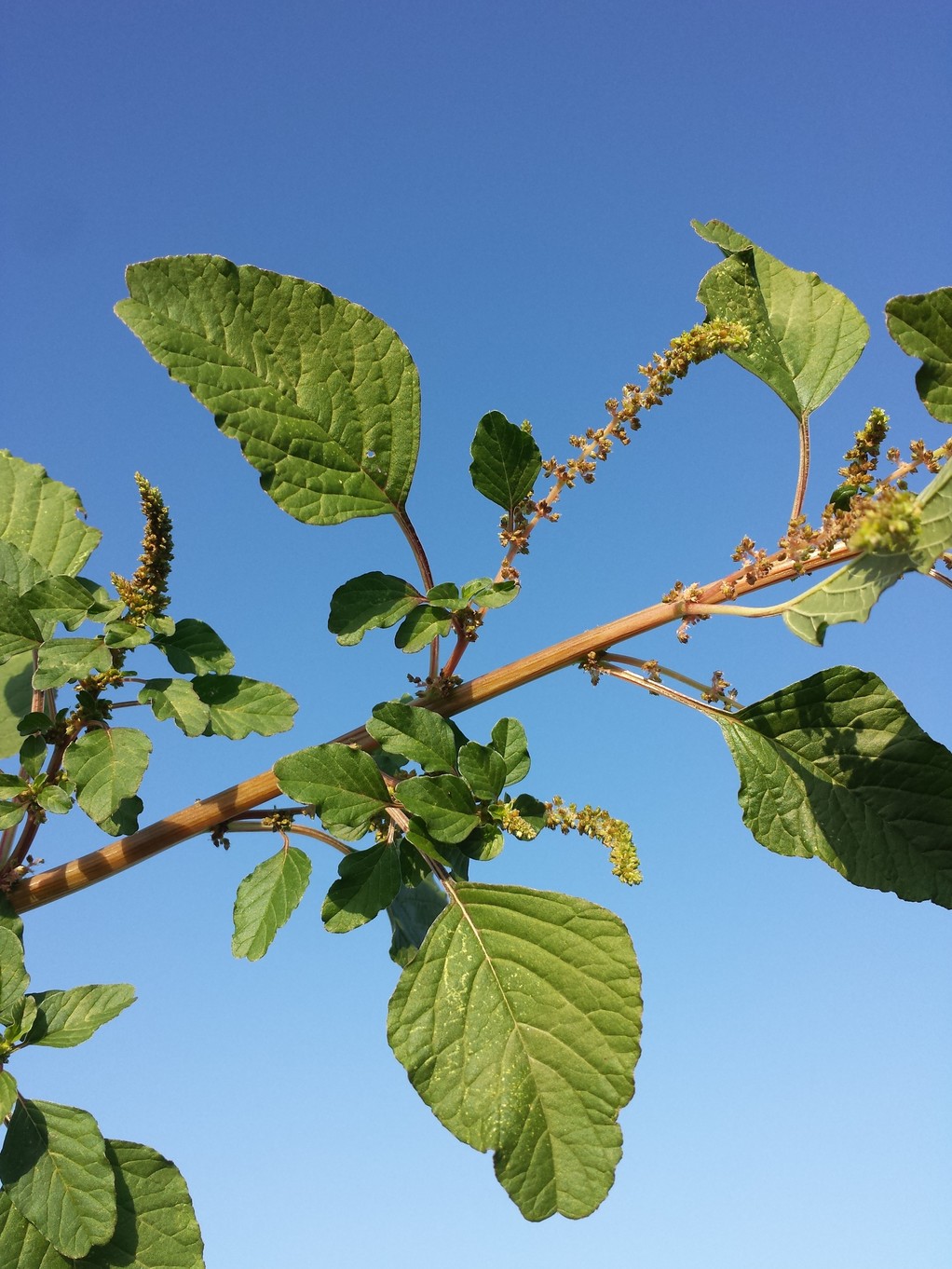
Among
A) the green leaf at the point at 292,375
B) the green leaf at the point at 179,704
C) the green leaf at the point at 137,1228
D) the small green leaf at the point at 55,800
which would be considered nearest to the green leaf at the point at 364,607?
the green leaf at the point at 292,375

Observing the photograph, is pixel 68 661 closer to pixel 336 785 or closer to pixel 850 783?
pixel 336 785

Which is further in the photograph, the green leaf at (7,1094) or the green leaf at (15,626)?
the green leaf at (15,626)

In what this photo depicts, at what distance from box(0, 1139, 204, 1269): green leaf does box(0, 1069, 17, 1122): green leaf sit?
0.24 meters

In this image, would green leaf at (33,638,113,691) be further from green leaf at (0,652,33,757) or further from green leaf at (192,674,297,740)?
green leaf at (0,652,33,757)

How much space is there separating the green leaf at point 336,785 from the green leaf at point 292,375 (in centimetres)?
41

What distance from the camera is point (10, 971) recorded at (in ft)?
5.55

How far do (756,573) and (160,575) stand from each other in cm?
98

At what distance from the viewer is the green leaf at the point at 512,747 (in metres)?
1.74

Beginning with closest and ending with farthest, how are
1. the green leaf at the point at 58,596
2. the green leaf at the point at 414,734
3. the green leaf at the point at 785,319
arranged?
the green leaf at the point at 414,734
the green leaf at the point at 58,596
the green leaf at the point at 785,319

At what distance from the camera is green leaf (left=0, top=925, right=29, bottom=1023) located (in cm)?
169

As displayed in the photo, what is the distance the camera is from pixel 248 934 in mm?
1716

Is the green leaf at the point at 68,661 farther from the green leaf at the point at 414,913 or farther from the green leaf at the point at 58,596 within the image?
the green leaf at the point at 414,913

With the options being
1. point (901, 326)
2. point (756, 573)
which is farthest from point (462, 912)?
point (901, 326)

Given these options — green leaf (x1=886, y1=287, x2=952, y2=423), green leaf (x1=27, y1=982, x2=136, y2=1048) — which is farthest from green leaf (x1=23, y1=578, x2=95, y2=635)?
green leaf (x1=886, y1=287, x2=952, y2=423)
